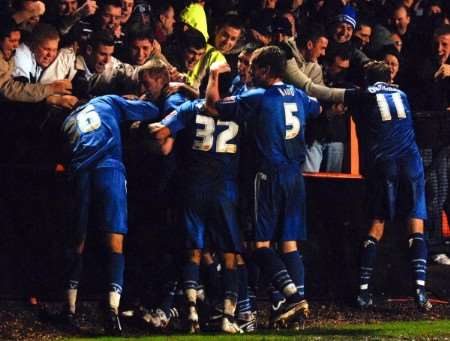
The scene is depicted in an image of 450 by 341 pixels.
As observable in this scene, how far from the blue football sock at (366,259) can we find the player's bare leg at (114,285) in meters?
2.93

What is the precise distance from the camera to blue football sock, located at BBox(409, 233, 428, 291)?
13.2m

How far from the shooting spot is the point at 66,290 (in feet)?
37.8

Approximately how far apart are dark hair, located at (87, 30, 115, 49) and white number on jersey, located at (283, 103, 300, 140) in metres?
2.16

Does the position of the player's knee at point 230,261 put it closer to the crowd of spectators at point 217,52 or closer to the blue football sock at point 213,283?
the blue football sock at point 213,283

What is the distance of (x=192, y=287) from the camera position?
1150cm

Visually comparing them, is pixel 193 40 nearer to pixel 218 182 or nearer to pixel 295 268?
pixel 218 182

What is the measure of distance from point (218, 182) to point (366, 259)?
2323 millimetres

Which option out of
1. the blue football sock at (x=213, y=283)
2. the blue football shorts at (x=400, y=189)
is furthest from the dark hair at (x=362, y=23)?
the blue football sock at (x=213, y=283)


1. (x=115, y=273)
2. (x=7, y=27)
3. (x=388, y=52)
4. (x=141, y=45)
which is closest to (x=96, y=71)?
(x=141, y=45)

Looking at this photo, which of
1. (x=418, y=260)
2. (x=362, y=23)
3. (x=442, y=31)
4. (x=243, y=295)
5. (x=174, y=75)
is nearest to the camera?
(x=243, y=295)

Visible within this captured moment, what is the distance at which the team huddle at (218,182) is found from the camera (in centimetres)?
1154

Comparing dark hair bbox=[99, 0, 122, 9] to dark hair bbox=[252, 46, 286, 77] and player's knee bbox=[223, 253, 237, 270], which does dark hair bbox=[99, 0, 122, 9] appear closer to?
dark hair bbox=[252, 46, 286, 77]

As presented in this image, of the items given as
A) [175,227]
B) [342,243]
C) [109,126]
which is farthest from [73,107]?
[342,243]

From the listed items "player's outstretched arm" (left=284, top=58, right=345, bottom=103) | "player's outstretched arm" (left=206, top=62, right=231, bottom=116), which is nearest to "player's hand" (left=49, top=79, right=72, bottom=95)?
"player's outstretched arm" (left=206, top=62, right=231, bottom=116)
